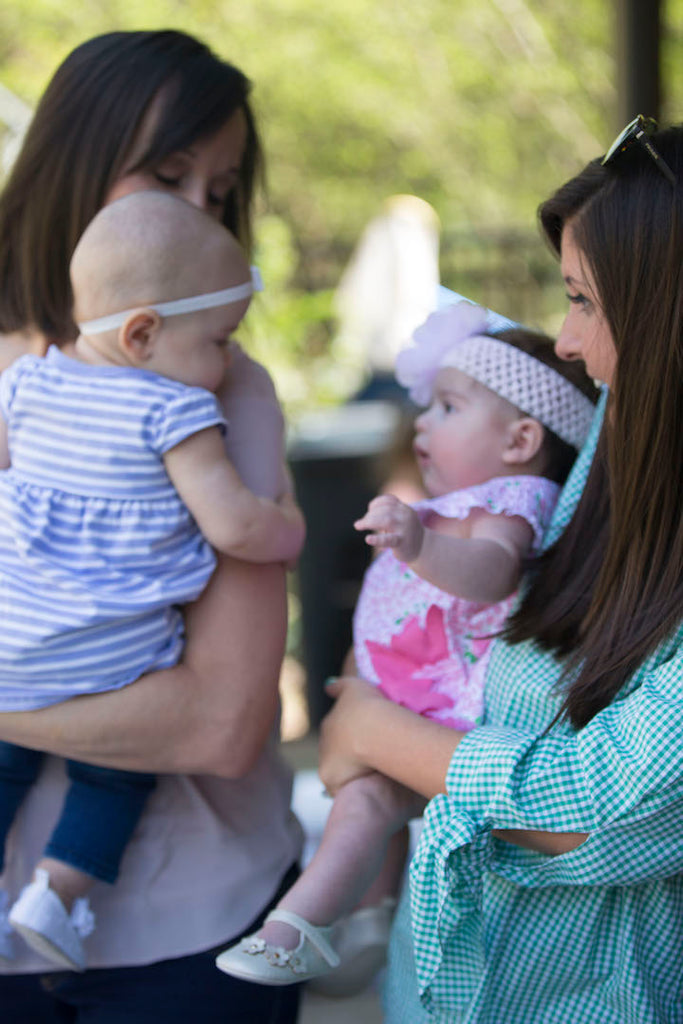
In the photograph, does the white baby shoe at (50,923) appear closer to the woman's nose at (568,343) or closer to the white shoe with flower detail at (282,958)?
the white shoe with flower detail at (282,958)

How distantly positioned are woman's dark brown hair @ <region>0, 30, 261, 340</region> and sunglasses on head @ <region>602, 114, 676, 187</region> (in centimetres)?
62

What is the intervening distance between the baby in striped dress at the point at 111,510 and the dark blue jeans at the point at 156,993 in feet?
0.29

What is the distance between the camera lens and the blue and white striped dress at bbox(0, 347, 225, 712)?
1.46 m

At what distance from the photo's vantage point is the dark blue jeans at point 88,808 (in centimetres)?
147

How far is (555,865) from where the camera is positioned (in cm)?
129

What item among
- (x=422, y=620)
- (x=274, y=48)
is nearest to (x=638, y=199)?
(x=422, y=620)

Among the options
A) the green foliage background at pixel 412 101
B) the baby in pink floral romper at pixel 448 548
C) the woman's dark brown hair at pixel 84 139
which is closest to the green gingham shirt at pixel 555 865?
the baby in pink floral romper at pixel 448 548

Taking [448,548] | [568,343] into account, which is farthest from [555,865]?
[568,343]

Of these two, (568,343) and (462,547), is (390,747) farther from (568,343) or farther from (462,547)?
(568,343)

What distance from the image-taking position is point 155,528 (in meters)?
1.48

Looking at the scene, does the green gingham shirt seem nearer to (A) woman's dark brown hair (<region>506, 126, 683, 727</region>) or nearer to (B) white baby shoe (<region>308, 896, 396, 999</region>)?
(A) woman's dark brown hair (<region>506, 126, 683, 727</region>)

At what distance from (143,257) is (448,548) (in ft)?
1.86

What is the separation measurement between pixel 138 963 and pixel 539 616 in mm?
729

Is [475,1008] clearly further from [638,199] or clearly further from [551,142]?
[551,142]
